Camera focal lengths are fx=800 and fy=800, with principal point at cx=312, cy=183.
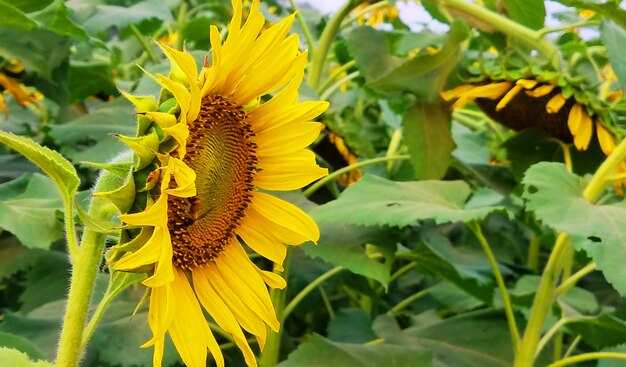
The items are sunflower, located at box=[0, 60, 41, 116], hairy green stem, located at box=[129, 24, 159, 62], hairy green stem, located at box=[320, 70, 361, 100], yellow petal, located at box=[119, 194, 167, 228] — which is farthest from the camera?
hairy green stem, located at box=[129, 24, 159, 62]

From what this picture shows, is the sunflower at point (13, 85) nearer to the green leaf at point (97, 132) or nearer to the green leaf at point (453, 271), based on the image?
the green leaf at point (97, 132)

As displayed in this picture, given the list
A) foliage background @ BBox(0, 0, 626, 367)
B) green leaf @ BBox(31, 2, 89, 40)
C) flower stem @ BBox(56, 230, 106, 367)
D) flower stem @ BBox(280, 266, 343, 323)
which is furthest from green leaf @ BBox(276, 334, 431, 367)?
green leaf @ BBox(31, 2, 89, 40)

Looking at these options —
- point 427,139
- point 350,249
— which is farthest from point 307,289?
point 427,139

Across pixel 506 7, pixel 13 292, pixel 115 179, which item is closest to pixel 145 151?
pixel 115 179

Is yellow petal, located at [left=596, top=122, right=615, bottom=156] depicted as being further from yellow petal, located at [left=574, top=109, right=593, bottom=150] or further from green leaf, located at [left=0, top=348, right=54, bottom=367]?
green leaf, located at [left=0, top=348, right=54, bottom=367]

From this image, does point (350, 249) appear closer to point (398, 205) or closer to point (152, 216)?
point (398, 205)
